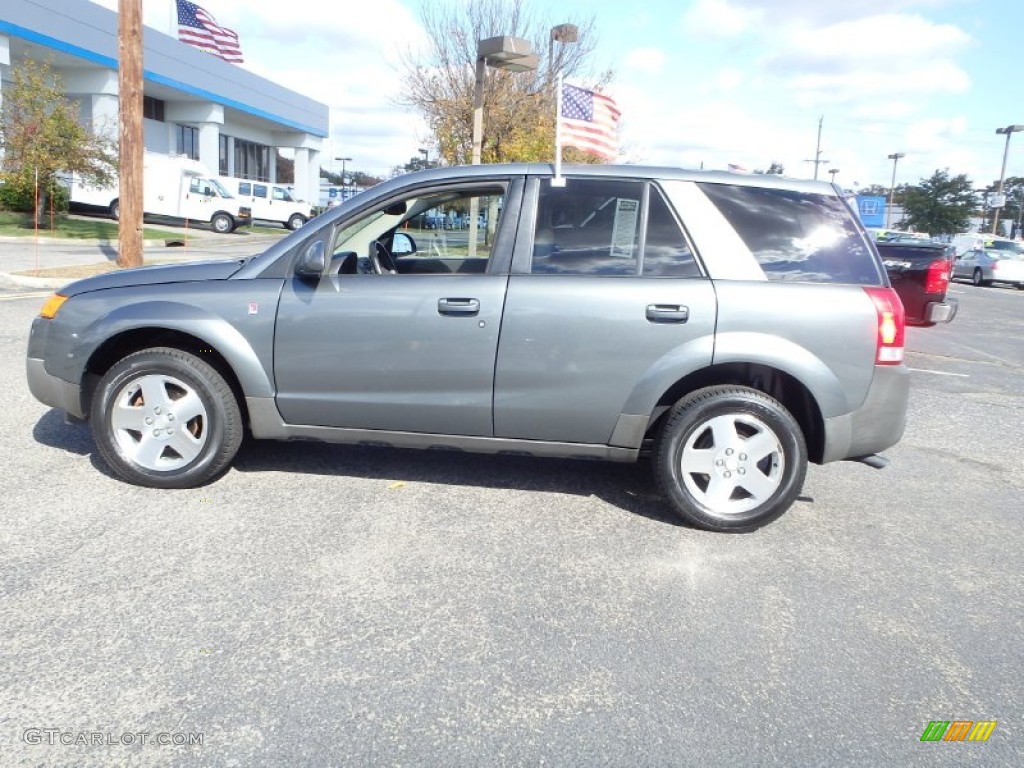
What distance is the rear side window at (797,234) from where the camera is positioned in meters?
3.85

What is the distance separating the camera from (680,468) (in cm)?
389

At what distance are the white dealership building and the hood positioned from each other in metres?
18.6

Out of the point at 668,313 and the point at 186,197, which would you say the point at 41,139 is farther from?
the point at 668,313

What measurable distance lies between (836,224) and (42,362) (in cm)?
427

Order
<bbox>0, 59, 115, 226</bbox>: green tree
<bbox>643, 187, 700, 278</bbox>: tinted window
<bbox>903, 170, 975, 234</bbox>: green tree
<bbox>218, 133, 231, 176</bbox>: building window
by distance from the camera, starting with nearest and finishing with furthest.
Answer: <bbox>643, 187, 700, 278</bbox>: tinted window → <bbox>0, 59, 115, 226</bbox>: green tree → <bbox>218, 133, 231, 176</bbox>: building window → <bbox>903, 170, 975, 234</bbox>: green tree

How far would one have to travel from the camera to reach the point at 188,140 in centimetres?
3962

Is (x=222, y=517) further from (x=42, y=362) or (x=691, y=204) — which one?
(x=691, y=204)

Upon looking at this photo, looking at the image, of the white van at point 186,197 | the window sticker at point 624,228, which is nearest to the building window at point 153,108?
the white van at point 186,197

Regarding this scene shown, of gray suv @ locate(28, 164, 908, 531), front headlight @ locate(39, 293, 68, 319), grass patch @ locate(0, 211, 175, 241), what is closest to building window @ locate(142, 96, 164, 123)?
grass patch @ locate(0, 211, 175, 241)

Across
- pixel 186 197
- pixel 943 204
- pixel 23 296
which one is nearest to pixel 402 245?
pixel 23 296

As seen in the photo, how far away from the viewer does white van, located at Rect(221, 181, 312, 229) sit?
32.1 m

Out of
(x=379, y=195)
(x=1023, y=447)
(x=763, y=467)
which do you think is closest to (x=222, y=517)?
(x=379, y=195)

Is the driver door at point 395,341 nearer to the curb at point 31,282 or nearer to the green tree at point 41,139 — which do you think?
the curb at point 31,282

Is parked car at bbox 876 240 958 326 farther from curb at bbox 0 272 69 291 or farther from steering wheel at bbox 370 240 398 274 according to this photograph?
curb at bbox 0 272 69 291
